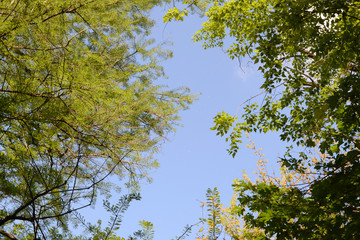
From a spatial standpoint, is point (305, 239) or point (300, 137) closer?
point (305, 239)

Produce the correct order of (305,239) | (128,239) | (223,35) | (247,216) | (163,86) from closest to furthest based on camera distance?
(128,239) < (305,239) < (247,216) < (223,35) < (163,86)

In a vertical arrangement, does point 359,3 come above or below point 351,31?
above

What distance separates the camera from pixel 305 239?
3.61 meters

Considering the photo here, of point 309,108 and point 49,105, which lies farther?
point 309,108

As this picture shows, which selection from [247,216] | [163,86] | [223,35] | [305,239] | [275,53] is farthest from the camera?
[163,86]

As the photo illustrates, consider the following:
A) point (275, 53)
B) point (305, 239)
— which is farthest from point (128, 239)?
point (275, 53)

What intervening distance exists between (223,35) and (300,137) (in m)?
3.39

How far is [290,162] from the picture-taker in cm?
503

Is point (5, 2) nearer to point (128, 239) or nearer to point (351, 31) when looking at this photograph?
point (128, 239)

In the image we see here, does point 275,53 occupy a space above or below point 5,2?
below

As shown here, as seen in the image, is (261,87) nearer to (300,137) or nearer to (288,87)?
(288,87)

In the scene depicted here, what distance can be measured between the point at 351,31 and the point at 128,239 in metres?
3.81

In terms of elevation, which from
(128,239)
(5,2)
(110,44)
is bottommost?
(128,239)

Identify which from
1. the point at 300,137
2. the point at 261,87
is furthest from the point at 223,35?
the point at 300,137
